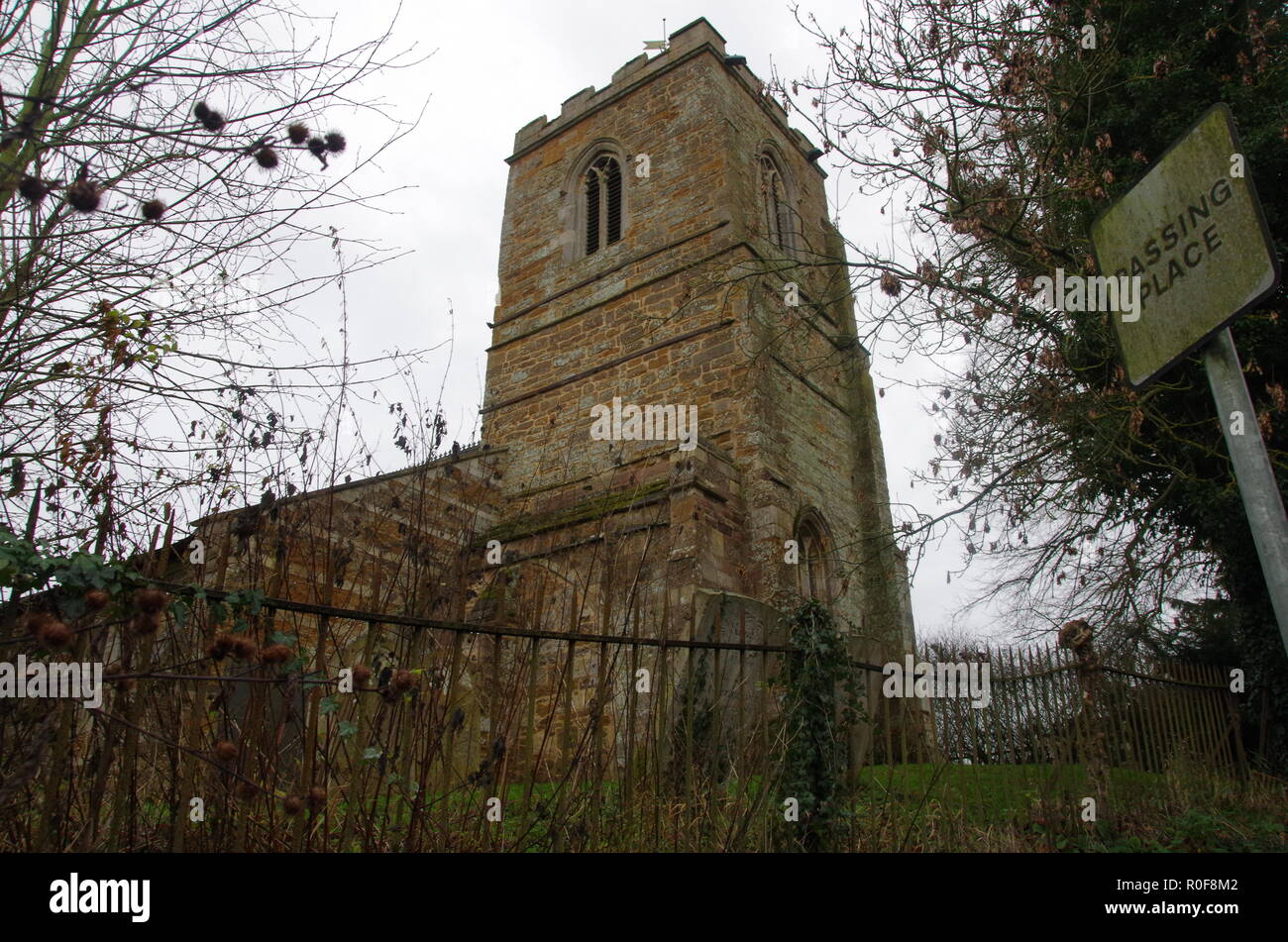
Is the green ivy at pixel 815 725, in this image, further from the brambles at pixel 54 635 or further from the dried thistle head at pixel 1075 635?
the brambles at pixel 54 635

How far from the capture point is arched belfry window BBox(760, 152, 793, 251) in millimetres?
15688

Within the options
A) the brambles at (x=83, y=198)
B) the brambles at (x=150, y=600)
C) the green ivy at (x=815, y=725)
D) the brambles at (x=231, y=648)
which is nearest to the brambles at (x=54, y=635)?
the brambles at (x=150, y=600)

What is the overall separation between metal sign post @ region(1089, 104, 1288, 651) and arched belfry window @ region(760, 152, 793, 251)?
13.2 metres

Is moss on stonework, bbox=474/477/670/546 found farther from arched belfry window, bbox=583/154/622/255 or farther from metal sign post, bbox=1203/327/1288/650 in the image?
metal sign post, bbox=1203/327/1288/650

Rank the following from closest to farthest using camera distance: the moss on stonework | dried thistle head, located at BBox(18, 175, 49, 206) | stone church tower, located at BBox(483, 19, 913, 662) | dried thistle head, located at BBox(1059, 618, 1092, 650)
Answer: dried thistle head, located at BBox(18, 175, 49, 206) → dried thistle head, located at BBox(1059, 618, 1092, 650) → the moss on stonework → stone church tower, located at BBox(483, 19, 913, 662)

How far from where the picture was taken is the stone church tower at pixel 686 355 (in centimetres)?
1096

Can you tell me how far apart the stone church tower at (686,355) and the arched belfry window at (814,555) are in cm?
4

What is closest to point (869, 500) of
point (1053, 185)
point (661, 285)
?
point (661, 285)

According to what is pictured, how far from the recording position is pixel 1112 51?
7301mm

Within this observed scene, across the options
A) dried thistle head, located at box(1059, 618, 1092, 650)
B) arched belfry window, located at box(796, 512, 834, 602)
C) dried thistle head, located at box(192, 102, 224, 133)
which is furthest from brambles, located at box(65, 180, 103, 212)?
arched belfry window, located at box(796, 512, 834, 602)

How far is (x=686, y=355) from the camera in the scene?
517 inches

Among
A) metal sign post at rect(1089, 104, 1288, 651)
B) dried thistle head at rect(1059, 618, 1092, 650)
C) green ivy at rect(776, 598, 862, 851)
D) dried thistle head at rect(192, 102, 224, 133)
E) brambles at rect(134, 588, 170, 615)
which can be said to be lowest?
green ivy at rect(776, 598, 862, 851)
